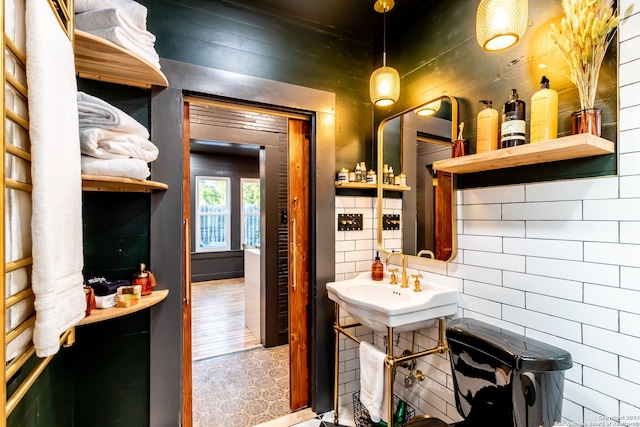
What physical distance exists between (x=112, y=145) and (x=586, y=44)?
1.82m

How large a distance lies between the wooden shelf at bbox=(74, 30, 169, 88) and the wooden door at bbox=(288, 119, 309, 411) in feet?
2.97

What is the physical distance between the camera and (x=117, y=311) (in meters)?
1.27

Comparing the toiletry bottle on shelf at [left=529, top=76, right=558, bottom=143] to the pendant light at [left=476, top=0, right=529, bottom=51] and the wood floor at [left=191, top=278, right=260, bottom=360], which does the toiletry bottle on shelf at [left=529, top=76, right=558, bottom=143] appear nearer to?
the pendant light at [left=476, top=0, right=529, bottom=51]

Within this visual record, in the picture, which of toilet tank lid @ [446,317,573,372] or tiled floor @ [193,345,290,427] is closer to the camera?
toilet tank lid @ [446,317,573,372]

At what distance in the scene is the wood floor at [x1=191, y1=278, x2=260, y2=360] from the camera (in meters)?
3.09

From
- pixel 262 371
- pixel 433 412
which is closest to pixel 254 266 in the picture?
pixel 262 371

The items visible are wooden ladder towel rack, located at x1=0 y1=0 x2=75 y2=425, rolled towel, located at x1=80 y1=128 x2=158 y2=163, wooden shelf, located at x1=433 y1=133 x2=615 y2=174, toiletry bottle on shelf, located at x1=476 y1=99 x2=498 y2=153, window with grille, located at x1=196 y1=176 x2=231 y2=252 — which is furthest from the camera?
window with grille, located at x1=196 y1=176 x2=231 y2=252

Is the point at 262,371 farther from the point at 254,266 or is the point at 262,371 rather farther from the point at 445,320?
the point at 445,320

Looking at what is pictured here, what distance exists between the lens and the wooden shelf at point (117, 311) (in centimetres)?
120

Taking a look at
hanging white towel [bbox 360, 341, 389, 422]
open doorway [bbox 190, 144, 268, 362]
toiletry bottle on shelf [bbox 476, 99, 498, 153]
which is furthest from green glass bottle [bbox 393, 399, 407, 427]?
open doorway [bbox 190, 144, 268, 362]

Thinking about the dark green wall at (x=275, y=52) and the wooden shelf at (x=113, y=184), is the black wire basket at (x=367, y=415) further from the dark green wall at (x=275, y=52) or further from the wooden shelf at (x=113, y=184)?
the wooden shelf at (x=113, y=184)

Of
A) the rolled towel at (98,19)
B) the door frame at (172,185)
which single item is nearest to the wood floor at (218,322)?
the door frame at (172,185)

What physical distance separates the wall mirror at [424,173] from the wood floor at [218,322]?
2.07 m

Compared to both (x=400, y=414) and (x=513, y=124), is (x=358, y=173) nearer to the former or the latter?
(x=513, y=124)
